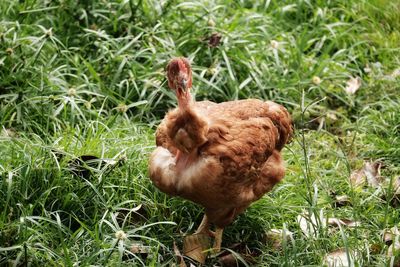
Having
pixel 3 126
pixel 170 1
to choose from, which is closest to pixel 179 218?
pixel 3 126

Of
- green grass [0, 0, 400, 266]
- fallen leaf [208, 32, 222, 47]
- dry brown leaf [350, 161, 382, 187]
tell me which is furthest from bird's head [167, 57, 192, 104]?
fallen leaf [208, 32, 222, 47]

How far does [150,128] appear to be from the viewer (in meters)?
4.66

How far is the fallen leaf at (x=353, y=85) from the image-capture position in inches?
210

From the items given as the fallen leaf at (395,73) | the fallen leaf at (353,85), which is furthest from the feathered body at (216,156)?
the fallen leaf at (395,73)

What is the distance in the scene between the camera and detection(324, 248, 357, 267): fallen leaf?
3.41m

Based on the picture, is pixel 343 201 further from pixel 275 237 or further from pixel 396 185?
pixel 275 237

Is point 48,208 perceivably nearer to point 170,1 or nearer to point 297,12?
point 170,1

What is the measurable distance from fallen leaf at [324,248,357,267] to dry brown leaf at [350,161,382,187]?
862mm

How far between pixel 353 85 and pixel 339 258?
2.12 metres

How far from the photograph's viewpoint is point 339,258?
350 centimetres

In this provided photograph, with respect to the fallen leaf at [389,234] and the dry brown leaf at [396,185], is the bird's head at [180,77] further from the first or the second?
the dry brown leaf at [396,185]

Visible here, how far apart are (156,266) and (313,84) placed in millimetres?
2179

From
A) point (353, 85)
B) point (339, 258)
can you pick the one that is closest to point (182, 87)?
point (339, 258)

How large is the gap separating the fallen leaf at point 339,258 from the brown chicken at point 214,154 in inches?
16.3
